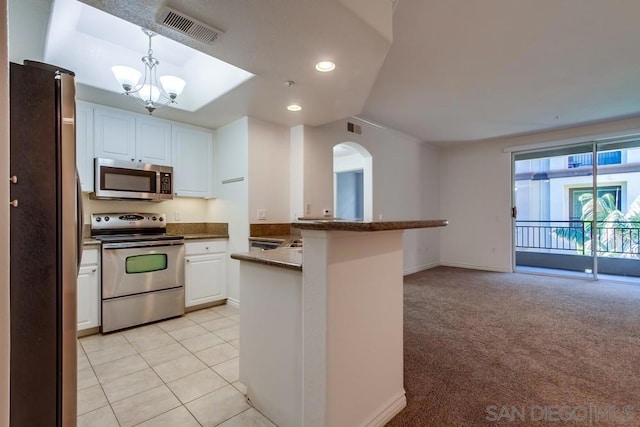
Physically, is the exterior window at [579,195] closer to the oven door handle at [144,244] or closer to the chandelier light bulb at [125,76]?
the oven door handle at [144,244]

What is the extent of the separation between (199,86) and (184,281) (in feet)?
7.30

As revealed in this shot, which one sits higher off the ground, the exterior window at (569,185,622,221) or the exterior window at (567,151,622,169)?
the exterior window at (567,151,622,169)

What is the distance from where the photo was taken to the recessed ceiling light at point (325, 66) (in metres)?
2.25

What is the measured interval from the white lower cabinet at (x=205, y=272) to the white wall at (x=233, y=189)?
0.29 ft

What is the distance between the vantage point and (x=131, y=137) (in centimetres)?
329

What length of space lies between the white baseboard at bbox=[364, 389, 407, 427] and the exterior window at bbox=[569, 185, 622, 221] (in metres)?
6.58

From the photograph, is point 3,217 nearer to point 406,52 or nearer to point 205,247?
point 406,52

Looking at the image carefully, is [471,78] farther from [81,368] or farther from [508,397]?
[81,368]

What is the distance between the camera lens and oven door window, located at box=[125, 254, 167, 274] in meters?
3.01

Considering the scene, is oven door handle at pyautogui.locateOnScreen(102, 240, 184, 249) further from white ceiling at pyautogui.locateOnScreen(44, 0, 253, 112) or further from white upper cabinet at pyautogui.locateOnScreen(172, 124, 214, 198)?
white ceiling at pyautogui.locateOnScreen(44, 0, 253, 112)

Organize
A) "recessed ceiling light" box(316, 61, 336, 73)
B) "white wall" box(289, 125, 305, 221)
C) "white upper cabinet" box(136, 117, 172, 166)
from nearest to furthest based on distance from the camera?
"recessed ceiling light" box(316, 61, 336, 73) → "white upper cabinet" box(136, 117, 172, 166) → "white wall" box(289, 125, 305, 221)

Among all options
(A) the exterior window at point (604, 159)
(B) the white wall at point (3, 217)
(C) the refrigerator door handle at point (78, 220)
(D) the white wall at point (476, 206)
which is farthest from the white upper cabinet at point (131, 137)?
(A) the exterior window at point (604, 159)

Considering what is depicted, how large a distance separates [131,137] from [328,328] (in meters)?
3.28

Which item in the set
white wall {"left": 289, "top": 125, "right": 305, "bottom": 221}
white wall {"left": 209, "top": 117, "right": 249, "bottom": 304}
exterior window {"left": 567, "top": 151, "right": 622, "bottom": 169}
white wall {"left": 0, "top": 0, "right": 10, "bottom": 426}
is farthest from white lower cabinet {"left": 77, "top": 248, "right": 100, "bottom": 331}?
exterior window {"left": 567, "top": 151, "right": 622, "bottom": 169}
